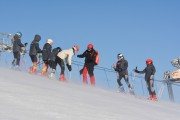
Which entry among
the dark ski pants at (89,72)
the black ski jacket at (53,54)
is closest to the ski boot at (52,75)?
the black ski jacket at (53,54)

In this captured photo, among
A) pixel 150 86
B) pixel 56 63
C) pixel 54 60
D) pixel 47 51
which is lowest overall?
pixel 150 86

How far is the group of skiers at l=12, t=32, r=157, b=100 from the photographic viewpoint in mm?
14258

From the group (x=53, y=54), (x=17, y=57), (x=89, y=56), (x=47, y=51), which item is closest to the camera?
(x=47, y=51)

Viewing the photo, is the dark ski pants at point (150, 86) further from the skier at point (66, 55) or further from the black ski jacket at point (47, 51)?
the black ski jacket at point (47, 51)

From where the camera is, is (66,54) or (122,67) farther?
(122,67)

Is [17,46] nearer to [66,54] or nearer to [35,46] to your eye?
[35,46]

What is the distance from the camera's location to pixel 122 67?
15.6 metres

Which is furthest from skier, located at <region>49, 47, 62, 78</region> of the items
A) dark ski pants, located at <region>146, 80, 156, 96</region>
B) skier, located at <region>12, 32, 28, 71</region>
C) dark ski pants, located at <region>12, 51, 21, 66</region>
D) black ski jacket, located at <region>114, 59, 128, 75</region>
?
dark ski pants, located at <region>146, 80, 156, 96</region>

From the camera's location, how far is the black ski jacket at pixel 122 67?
51.2 feet

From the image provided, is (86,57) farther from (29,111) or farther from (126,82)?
(29,111)

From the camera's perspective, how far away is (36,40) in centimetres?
1441

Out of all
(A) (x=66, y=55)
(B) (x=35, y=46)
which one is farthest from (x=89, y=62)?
(B) (x=35, y=46)

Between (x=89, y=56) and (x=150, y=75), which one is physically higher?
(x=89, y=56)

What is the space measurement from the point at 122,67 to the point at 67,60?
2359 mm
